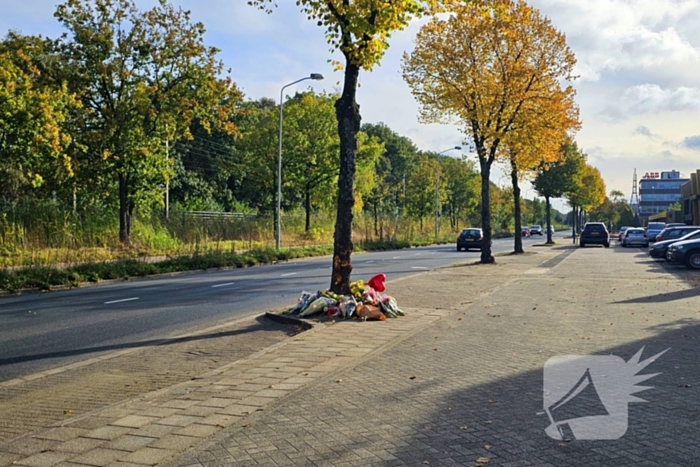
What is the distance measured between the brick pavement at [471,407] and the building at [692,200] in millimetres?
52568

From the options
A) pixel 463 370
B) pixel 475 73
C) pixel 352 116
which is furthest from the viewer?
pixel 475 73

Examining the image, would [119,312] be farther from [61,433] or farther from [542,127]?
[542,127]

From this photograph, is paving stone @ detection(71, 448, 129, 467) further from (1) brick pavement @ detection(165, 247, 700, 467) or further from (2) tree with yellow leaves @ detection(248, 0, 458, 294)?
(2) tree with yellow leaves @ detection(248, 0, 458, 294)

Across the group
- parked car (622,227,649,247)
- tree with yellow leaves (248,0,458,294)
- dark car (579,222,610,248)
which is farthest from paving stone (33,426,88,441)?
parked car (622,227,649,247)

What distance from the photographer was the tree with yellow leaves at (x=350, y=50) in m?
12.1

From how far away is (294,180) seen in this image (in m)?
44.2

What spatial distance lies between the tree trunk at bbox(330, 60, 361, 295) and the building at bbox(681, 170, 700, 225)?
52.9 metres

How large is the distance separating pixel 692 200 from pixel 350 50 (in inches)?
2346

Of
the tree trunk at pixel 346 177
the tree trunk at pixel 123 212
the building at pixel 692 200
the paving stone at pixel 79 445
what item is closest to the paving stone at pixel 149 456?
the paving stone at pixel 79 445

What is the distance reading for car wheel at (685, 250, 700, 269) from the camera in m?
24.7

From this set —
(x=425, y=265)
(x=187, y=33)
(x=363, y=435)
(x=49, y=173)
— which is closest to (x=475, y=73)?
(x=425, y=265)

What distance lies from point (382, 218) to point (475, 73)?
27873 millimetres

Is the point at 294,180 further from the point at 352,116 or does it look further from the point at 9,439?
the point at 9,439

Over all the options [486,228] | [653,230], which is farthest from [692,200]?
[486,228]
